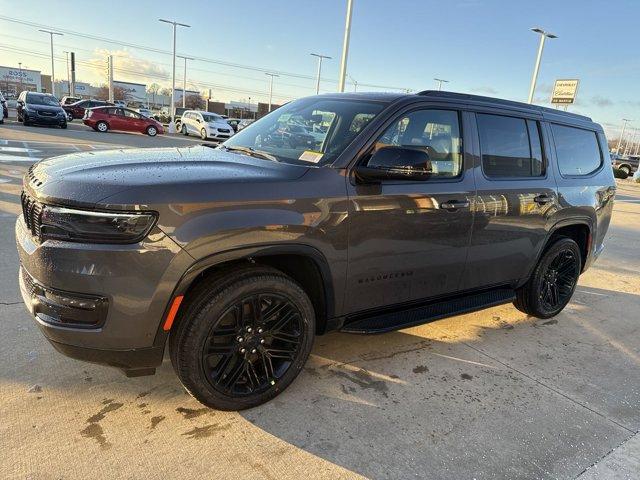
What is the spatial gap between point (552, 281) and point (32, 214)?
4.25 metres

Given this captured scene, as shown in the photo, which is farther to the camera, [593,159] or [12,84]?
[12,84]

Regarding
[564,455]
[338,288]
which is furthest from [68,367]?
[564,455]

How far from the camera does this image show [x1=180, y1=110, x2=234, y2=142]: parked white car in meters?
29.9

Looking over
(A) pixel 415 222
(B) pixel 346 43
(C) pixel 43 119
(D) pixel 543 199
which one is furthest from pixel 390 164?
(C) pixel 43 119

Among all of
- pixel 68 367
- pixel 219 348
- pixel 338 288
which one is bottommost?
pixel 68 367

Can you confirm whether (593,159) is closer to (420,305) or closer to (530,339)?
(530,339)

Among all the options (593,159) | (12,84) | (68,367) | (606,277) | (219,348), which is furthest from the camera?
(12,84)

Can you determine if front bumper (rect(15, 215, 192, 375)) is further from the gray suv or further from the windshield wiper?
the windshield wiper

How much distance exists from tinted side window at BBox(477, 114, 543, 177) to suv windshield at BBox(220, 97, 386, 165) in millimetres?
982

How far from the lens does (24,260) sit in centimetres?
252

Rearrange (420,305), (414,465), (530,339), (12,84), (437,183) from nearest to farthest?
(414,465)
(437,183)
(420,305)
(530,339)
(12,84)

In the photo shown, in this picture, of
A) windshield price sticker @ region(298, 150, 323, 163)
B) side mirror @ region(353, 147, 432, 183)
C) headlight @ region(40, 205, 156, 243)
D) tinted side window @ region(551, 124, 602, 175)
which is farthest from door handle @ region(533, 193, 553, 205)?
headlight @ region(40, 205, 156, 243)

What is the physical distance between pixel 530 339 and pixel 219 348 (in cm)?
287

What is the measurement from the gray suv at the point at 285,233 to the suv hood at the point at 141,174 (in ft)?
0.04
